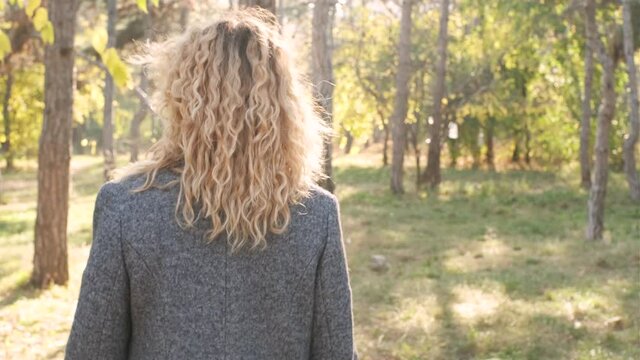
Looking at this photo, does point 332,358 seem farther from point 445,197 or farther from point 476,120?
point 476,120

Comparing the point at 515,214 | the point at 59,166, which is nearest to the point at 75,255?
the point at 59,166

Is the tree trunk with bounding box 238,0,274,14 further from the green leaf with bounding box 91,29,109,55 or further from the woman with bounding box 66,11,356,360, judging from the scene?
the woman with bounding box 66,11,356,360

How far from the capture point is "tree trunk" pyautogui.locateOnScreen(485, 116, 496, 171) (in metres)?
29.0

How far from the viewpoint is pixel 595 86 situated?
23297 mm

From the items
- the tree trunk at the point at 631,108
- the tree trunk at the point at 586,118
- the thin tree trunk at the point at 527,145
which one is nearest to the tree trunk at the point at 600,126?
the tree trunk at the point at 631,108

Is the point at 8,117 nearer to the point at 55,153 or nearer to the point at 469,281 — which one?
the point at 55,153

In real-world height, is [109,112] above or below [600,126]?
above

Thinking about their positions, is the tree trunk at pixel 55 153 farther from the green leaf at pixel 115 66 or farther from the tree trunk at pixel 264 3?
the green leaf at pixel 115 66

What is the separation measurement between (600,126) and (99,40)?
34.3ft

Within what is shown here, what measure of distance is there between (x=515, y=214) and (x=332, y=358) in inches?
600

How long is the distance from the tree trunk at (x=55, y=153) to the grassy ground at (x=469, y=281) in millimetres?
293

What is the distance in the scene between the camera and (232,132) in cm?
198

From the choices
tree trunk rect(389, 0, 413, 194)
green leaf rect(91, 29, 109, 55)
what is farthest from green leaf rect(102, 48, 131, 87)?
tree trunk rect(389, 0, 413, 194)

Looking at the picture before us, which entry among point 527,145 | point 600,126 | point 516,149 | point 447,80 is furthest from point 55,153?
point 516,149
